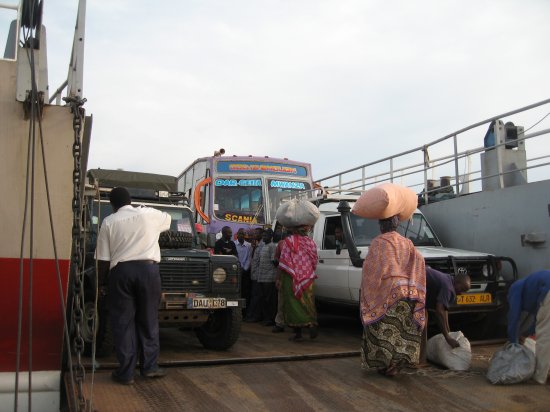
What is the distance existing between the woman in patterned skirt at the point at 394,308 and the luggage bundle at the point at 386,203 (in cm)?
30

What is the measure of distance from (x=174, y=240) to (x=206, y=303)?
3.18 feet

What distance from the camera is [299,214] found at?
7375 mm

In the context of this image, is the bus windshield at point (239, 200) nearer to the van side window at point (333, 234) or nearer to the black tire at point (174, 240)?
the van side window at point (333, 234)

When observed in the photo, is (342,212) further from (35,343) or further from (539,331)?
(35,343)

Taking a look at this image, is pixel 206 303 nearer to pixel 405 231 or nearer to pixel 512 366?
pixel 512 366

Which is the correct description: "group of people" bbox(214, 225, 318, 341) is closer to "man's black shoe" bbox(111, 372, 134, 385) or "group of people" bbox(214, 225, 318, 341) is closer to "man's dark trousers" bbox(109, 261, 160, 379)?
"man's dark trousers" bbox(109, 261, 160, 379)

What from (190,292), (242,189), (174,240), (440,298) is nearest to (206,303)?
(190,292)

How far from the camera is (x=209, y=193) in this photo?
12.0 metres

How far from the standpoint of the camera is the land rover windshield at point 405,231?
25.1ft

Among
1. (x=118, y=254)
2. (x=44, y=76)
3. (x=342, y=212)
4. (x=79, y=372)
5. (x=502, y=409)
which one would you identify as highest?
(x=44, y=76)

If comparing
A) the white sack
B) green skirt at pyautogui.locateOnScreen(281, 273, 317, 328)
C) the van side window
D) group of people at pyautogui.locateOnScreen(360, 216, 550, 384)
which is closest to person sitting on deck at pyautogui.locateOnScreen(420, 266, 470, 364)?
group of people at pyautogui.locateOnScreen(360, 216, 550, 384)

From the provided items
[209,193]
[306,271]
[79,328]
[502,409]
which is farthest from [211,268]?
[209,193]

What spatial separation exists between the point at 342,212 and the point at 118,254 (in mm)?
3756

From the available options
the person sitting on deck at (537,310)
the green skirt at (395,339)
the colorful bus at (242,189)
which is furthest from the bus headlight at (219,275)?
the colorful bus at (242,189)
